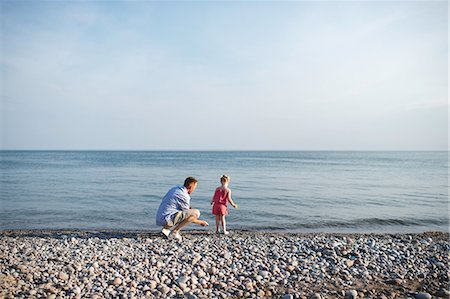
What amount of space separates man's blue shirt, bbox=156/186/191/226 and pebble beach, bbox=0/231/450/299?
2.02 ft

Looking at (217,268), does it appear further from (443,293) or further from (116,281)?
(443,293)

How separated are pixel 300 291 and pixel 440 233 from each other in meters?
8.83

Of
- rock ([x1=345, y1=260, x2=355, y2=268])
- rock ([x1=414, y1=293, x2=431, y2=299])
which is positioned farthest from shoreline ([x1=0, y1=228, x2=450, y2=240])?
rock ([x1=414, y1=293, x2=431, y2=299])

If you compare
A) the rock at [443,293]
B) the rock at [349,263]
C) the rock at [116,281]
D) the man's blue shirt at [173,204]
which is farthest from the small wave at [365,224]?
the rock at [116,281]

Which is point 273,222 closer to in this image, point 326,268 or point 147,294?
point 326,268

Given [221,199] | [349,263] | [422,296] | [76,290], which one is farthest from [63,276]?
[422,296]

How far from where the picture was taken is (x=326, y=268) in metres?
6.91

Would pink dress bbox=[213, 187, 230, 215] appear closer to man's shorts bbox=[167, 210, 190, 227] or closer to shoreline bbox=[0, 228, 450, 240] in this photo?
shoreline bbox=[0, 228, 450, 240]

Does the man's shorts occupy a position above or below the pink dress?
below

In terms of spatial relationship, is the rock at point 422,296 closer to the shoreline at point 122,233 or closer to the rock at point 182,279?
the rock at point 182,279

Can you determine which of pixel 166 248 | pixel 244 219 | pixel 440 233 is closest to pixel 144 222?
pixel 244 219

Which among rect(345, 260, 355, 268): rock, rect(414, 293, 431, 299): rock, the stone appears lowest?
rect(414, 293, 431, 299): rock

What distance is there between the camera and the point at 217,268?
21.9 feet

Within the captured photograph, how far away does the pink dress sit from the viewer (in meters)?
9.38
